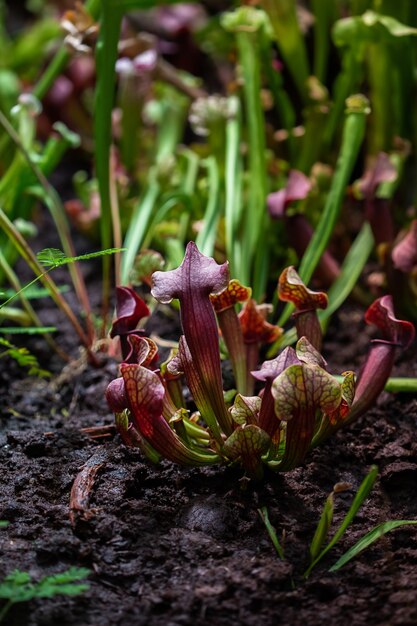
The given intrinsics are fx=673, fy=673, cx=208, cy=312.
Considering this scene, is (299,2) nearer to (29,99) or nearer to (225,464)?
(29,99)

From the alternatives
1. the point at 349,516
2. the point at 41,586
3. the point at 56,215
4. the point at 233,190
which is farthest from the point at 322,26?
the point at 41,586

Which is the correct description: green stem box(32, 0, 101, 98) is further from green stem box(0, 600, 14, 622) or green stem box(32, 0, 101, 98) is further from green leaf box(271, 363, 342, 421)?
green stem box(0, 600, 14, 622)

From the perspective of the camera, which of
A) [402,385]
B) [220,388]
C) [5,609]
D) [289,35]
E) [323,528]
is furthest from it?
[289,35]

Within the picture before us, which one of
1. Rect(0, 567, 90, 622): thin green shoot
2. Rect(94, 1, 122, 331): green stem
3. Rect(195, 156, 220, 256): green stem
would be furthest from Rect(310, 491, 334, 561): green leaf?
Rect(94, 1, 122, 331): green stem

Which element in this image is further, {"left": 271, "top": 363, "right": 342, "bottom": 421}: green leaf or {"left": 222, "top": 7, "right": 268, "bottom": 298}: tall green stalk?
{"left": 222, "top": 7, "right": 268, "bottom": 298}: tall green stalk

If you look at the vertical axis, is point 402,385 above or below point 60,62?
below

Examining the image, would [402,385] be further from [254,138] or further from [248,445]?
[254,138]
